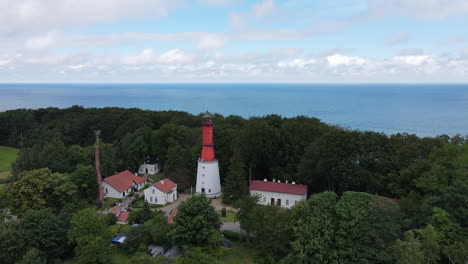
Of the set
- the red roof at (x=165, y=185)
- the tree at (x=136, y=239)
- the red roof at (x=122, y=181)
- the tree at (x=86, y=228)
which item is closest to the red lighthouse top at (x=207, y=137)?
the red roof at (x=165, y=185)

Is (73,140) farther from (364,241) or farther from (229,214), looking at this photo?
(364,241)

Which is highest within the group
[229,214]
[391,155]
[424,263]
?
[391,155]

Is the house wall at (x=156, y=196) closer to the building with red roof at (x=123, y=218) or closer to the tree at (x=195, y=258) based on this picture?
the building with red roof at (x=123, y=218)

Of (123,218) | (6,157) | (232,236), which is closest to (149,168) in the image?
(123,218)

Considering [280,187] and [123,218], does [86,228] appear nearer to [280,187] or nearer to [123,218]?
[123,218]

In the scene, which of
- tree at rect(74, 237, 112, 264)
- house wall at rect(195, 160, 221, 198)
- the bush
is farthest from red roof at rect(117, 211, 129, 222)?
the bush

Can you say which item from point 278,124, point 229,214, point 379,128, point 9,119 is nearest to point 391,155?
point 229,214
